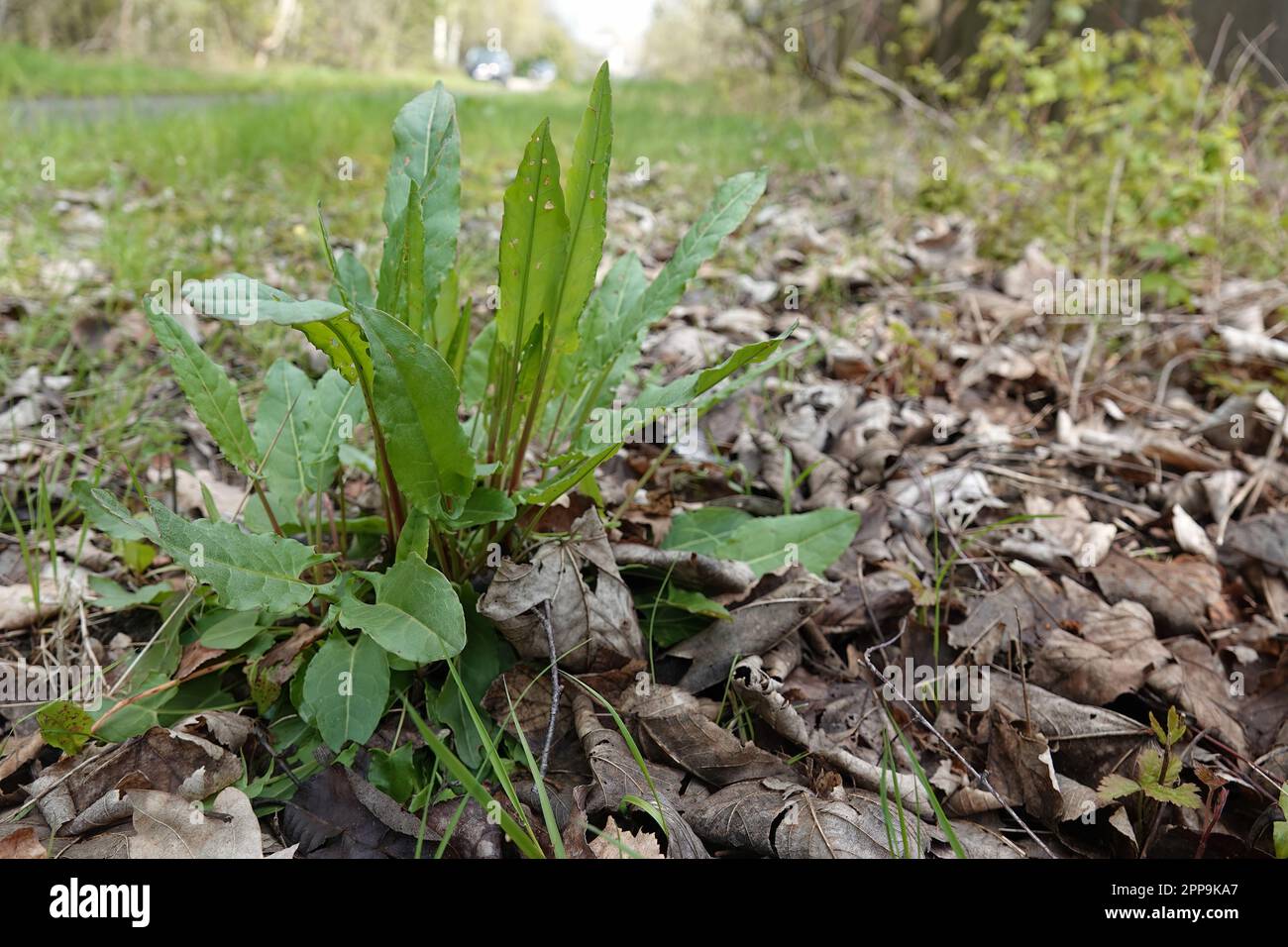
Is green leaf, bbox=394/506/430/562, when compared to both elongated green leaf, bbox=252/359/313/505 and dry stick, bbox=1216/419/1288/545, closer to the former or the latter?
elongated green leaf, bbox=252/359/313/505

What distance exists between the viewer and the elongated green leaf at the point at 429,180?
1.34 meters

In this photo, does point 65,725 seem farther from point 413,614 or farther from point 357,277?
point 357,277

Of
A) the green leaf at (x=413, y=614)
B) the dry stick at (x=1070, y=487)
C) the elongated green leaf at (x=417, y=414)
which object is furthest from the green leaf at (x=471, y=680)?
the dry stick at (x=1070, y=487)

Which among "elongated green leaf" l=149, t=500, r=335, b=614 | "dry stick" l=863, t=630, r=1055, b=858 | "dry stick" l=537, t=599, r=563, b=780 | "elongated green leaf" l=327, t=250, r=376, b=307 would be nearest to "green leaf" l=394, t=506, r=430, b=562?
"elongated green leaf" l=149, t=500, r=335, b=614

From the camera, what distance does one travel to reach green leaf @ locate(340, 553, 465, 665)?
1158 millimetres

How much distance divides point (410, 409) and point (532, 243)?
322mm

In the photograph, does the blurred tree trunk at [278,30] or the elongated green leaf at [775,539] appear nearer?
the elongated green leaf at [775,539]

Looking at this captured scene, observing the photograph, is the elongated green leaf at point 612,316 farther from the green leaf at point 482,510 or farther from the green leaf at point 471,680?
the green leaf at point 471,680

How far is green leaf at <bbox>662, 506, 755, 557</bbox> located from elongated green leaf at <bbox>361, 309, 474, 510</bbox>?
1.62 ft

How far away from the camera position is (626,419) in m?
1.39

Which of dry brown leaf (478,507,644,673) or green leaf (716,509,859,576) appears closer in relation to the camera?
dry brown leaf (478,507,644,673)

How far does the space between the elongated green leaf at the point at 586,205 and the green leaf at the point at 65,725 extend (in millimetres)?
883

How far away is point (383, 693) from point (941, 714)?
3.02 ft
